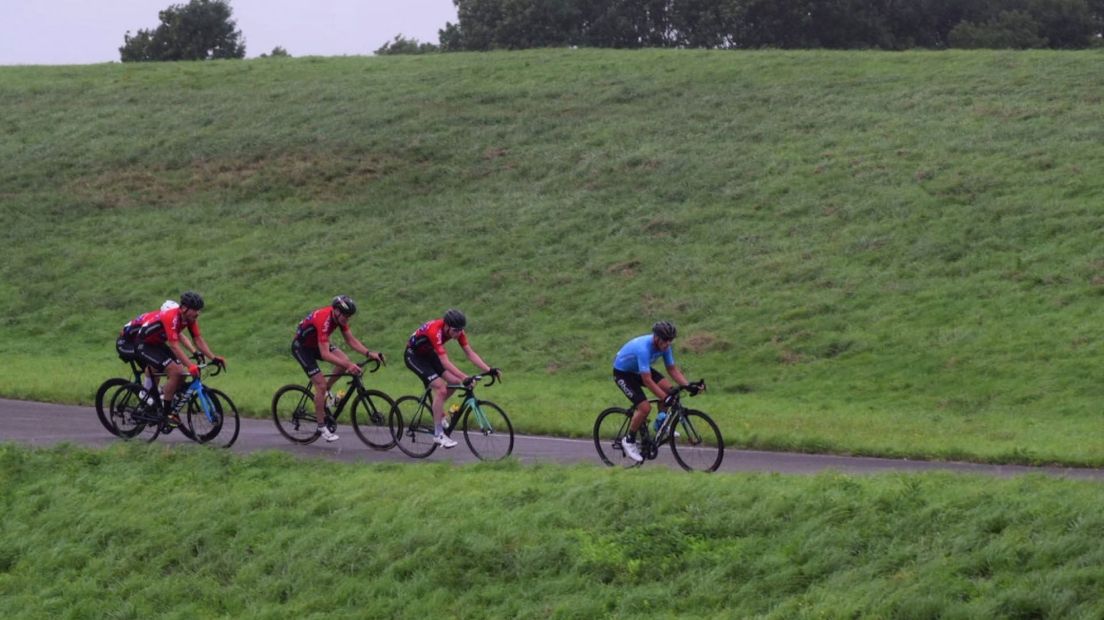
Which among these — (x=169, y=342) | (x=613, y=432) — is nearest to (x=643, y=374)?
(x=613, y=432)

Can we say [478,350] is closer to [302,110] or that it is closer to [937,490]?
[937,490]

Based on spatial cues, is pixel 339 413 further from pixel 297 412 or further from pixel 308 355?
pixel 308 355

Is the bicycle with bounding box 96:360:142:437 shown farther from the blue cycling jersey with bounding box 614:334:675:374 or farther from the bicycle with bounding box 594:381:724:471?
the blue cycling jersey with bounding box 614:334:675:374

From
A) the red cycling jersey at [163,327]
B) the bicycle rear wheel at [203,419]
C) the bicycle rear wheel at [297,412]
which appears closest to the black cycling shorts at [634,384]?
the bicycle rear wheel at [297,412]

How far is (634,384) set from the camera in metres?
16.7

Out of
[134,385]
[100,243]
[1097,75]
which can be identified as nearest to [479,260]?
[100,243]

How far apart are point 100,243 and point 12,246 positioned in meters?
2.58

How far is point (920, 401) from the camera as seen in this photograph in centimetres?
2438

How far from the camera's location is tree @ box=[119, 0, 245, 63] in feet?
294

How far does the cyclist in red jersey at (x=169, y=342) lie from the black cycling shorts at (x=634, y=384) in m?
5.27

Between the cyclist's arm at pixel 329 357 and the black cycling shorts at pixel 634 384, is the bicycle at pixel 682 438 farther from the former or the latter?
the cyclist's arm at pixel 329 357

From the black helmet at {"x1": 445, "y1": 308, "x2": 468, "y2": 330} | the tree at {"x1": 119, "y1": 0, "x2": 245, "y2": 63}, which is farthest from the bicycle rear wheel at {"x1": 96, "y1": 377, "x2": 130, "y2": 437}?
the tree at {"x1": 119, "y1": 0, "x2": 245, "y2": 63}

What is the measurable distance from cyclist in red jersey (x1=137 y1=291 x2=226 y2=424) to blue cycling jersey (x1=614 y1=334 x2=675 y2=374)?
5313 mm

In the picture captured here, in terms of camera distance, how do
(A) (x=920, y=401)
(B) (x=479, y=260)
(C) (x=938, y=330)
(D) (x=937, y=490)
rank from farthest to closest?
(B) (x=479, y=260) < (C) (x=938, y=330) < (A) (x=920, y=401) < (D) (x=937, y=490)
